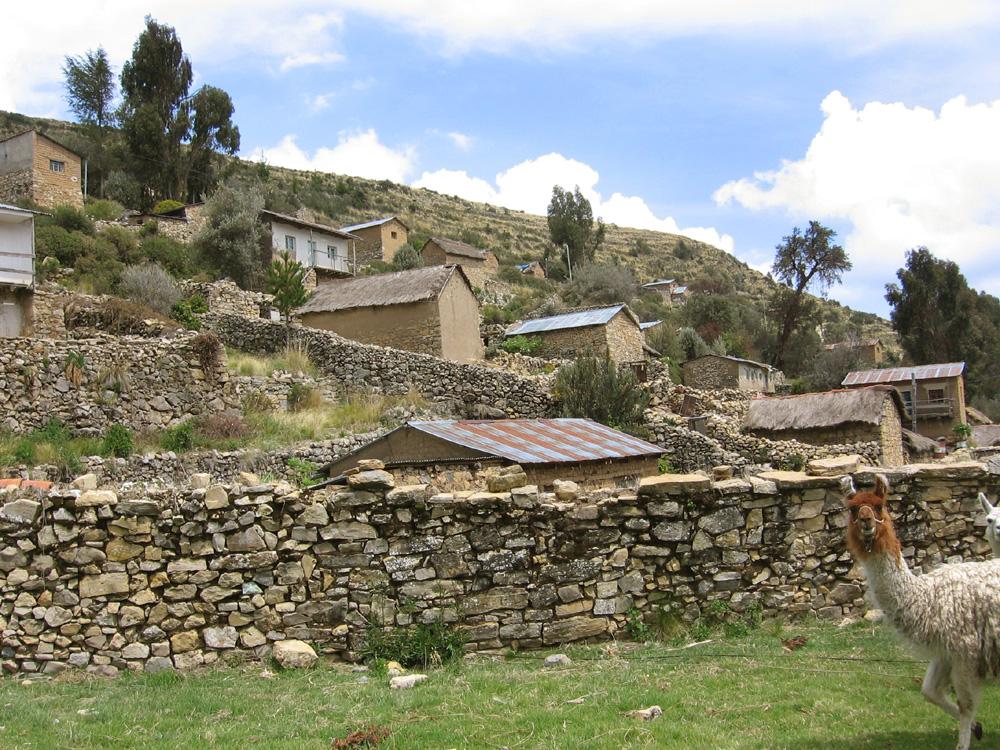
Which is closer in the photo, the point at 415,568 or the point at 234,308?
the point at 415,568

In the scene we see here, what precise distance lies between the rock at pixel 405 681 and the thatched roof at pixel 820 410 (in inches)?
947

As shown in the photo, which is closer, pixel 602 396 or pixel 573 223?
pixel 602 396

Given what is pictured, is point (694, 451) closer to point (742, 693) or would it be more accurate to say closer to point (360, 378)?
point (360, 378)

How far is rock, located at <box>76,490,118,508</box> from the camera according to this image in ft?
26.0

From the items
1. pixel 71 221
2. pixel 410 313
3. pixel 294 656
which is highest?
pixel 71 221

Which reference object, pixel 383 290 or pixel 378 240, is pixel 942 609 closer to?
pixel 383 290

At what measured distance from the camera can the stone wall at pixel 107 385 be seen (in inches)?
754

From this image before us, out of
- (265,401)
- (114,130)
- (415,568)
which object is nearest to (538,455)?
(415,568)

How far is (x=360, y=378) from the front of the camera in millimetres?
26297

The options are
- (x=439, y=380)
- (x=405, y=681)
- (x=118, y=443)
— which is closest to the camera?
(x=405, y=681)

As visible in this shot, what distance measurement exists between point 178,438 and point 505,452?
30.7 feet

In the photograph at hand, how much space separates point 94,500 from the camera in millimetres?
7938

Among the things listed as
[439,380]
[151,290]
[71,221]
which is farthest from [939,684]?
[71,221]

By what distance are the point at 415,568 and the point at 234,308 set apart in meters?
25.4
